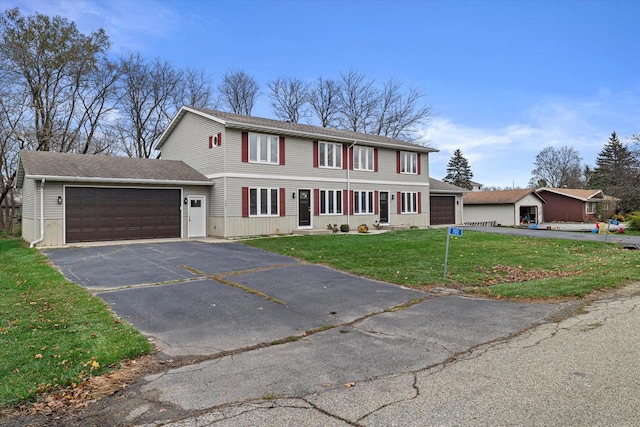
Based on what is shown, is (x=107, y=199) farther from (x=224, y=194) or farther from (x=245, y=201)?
(x=245, y=201)

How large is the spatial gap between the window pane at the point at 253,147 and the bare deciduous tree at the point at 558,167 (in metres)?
60.9

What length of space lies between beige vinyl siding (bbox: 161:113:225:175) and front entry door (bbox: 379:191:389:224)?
10.7 meters

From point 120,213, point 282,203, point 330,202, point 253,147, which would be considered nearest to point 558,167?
point 330,202

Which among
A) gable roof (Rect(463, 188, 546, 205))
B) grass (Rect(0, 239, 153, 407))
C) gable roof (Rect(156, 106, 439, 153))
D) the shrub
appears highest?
gable roof (Rect(156, 106, 439, 153))

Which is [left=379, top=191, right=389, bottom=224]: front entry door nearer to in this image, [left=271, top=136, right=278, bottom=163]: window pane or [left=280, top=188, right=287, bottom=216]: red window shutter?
[left=280, top=188, right=287, bottom=216]: red window shutter

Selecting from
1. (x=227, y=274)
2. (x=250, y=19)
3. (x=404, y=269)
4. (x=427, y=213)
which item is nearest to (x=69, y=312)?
(x=227, y=274)

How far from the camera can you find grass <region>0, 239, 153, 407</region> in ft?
13.8

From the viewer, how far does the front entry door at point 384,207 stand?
25750mm

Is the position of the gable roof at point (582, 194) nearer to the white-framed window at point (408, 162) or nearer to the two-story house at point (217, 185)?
the white-framed window at point (408, 162)

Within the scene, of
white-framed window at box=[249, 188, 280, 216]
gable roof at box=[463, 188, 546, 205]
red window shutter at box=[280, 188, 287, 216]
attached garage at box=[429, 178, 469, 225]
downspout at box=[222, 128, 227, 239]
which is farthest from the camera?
gable roof at box=[463, 188, 546, 205]

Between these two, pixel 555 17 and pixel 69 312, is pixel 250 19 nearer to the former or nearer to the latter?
pixel 555 17

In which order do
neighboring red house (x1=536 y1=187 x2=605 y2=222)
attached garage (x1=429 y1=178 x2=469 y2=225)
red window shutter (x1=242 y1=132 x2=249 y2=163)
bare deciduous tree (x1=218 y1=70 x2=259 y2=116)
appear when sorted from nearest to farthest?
red window shutter (x1=242 y1=132 x2=249 y2=163) < attached garage (x1=429 y1=178 x2=469 y2=225) < neighboring red house (x1=536 y1=187 x2=605 y2=222) < bare deciduous tree (x1=218 y1=70 x2=259 y2=116)

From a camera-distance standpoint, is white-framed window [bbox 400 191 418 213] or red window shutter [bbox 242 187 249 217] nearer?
red window shutter [bbox 242 187 249 217]

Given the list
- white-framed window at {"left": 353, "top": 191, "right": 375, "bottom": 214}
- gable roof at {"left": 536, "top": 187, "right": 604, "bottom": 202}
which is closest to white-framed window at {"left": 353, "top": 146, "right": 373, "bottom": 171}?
white-framed window at {"left": 353, "top": 191, "right": 375, "bottom": 214}
